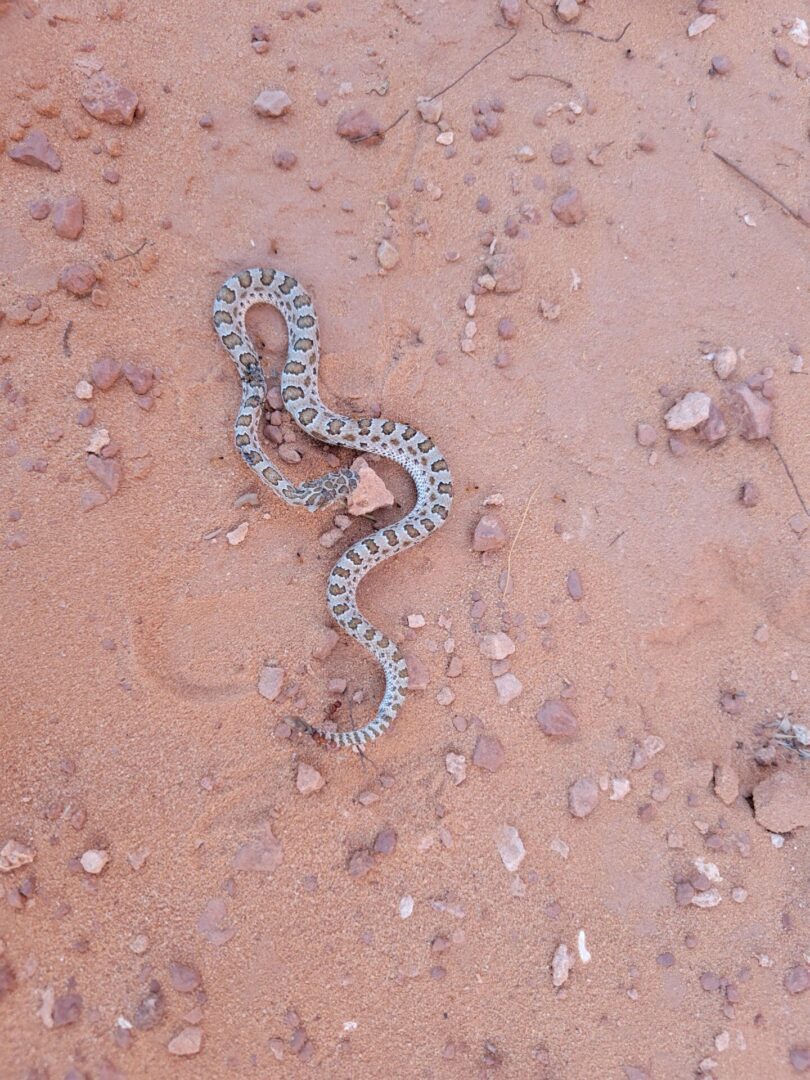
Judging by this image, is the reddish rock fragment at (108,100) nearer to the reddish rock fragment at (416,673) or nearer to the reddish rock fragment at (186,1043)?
the reddish rock fragment at (416,673)

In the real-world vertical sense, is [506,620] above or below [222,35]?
below

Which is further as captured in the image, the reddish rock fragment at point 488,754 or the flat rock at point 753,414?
the flat rock at point 753,414

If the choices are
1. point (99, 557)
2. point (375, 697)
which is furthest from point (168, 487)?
point (375, 697)

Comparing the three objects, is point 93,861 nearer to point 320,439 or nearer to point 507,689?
point 507,689

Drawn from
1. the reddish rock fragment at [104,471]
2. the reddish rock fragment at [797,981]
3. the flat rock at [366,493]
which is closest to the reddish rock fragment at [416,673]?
the flat rock at [366,493]

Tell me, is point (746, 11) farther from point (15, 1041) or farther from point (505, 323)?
point (15, 1041)

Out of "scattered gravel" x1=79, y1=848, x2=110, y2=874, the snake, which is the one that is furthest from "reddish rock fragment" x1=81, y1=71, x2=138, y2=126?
"scattered gravel" x1=79, y1=848, x2=110, y2=874

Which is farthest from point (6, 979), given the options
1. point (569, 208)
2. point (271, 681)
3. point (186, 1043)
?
point (569, 208)
